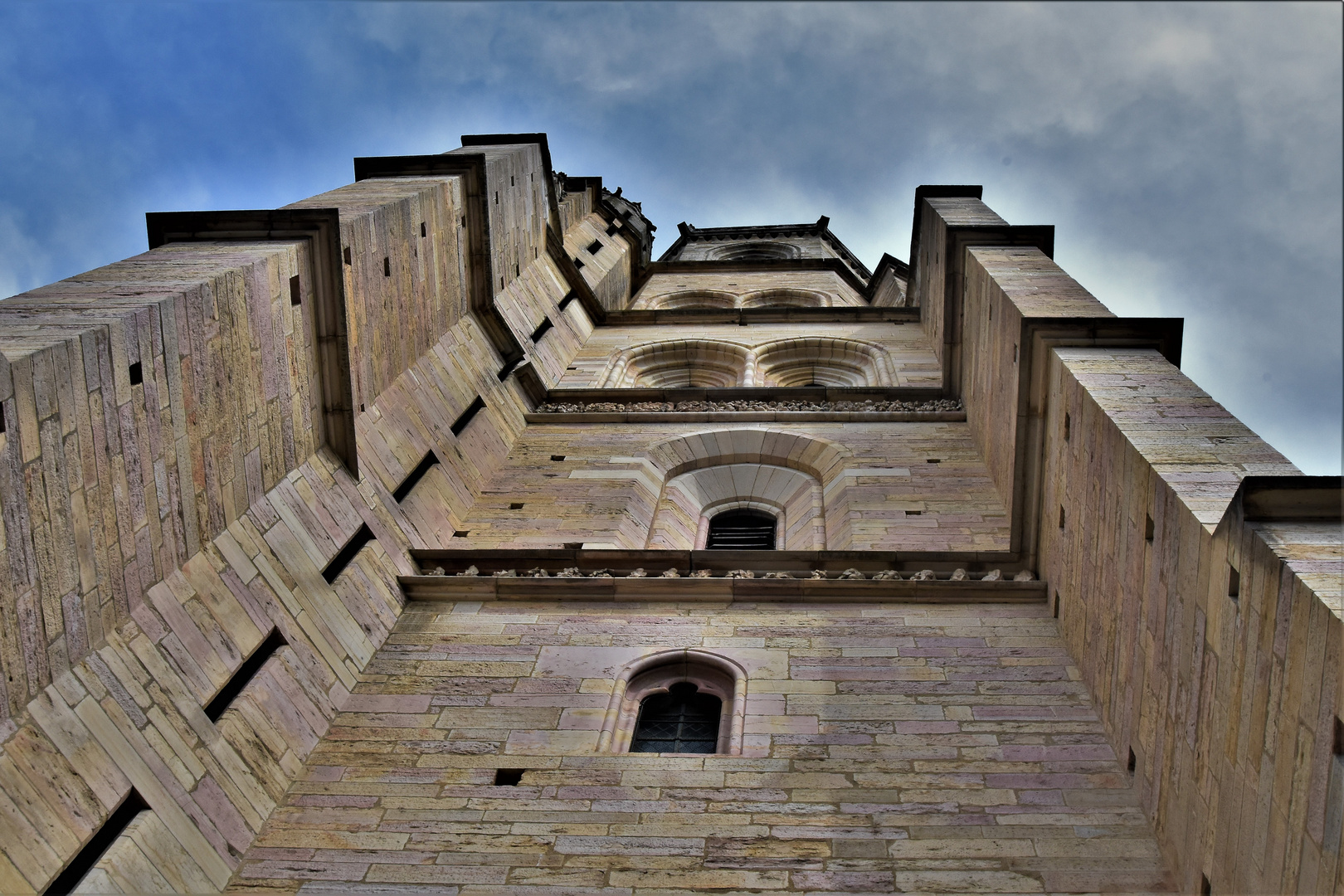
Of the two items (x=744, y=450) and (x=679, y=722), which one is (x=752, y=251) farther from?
(x=679, y=722)

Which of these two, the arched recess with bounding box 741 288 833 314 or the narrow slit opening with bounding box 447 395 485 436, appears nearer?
the narrow slit opening with bounding box 447 395 485 436

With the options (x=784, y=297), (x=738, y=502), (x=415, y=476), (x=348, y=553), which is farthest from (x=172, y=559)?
(x=784, y=297)

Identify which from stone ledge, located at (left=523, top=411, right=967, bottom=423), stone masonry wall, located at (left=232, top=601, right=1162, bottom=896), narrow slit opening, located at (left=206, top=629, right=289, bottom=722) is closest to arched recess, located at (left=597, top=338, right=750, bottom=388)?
stone ledge, located at (left=523, top=411, right=967, bottom=423)

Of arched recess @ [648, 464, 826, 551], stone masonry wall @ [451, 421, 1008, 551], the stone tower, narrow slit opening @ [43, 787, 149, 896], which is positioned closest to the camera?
narrow slit opening @ [43, 787, 149, 896]

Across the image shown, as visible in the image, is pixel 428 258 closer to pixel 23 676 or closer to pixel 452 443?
pixel 452 443

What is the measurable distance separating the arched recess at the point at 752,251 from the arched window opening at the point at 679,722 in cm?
3983

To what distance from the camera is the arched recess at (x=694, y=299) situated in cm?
3153

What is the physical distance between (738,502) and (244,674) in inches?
309

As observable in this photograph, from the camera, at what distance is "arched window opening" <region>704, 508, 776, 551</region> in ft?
45.9

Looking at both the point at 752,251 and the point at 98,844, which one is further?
the point at 752,251

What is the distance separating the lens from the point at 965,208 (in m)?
19.9

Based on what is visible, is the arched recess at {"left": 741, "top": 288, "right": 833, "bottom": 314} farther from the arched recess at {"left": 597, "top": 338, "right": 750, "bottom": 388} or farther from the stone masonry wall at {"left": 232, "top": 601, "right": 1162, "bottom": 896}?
the stone masonry wall at {"left": 232, "top": 601, "right": 1162, "bottom": 896}

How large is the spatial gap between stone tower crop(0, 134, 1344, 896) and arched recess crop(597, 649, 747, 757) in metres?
0.03

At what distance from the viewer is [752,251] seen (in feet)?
164
